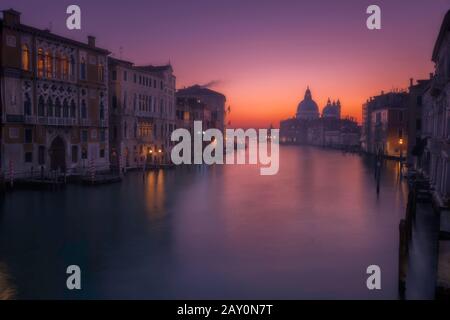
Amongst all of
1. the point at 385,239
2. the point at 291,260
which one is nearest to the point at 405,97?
the point at 385,239

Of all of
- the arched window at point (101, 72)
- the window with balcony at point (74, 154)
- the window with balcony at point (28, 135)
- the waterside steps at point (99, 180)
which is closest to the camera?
the window with balcony at point (28, 135)

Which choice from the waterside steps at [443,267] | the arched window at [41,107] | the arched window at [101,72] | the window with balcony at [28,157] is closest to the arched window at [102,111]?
the arched window at [101,72]

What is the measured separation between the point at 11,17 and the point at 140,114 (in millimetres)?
20039

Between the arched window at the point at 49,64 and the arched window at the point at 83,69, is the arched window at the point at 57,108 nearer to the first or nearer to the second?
the arched window at the point at 49,64

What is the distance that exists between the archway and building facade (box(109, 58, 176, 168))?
Answer: 276 inches

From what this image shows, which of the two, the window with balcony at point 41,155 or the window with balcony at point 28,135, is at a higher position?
the window with balcony at point 28,135

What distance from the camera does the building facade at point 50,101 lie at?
31.9 m

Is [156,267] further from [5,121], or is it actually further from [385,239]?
[5,121]

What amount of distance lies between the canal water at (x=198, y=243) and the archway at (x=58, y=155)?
7.02 metres

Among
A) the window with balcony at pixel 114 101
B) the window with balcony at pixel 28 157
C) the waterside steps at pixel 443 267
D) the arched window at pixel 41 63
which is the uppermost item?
the arched window at pixel 41 63

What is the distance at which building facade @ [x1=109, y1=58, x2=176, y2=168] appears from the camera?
46.1m

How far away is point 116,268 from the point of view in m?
14.0

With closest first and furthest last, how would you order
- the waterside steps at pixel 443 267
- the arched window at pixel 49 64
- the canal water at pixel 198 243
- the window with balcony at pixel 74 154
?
the waterside steps at pixel 443 267
the canal water at pixel 198 243
the arched window at pixel 49 64
the window with balcony at pixel 74 154
